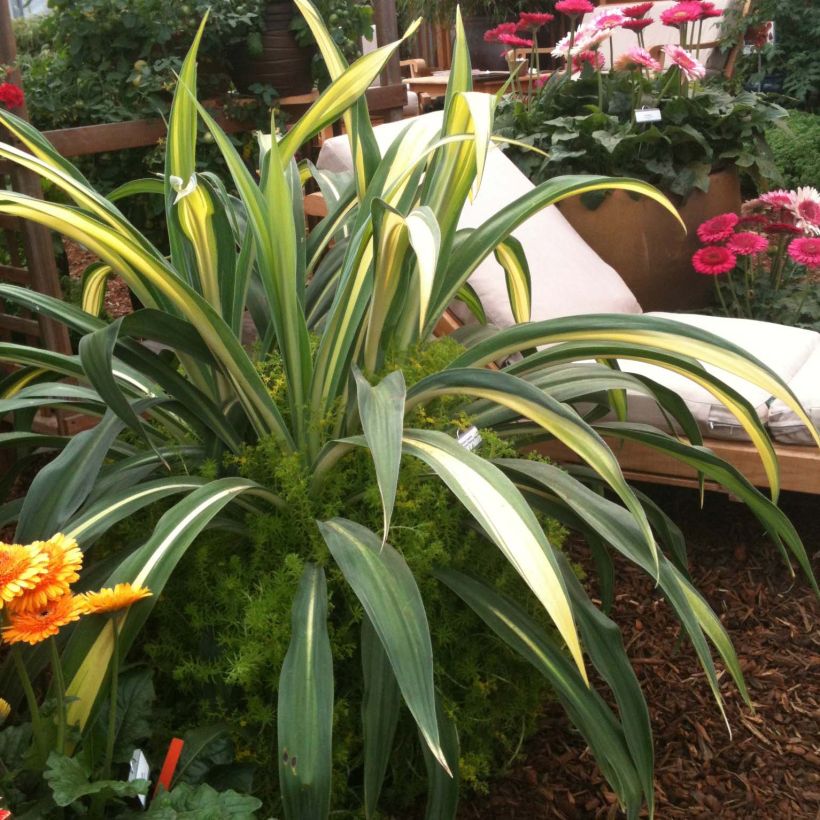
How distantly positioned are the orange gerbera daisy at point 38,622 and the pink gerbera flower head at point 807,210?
92.5 inches

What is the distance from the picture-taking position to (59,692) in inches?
38.3

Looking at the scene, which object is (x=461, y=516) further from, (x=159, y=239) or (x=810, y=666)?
(x=159, y=239)

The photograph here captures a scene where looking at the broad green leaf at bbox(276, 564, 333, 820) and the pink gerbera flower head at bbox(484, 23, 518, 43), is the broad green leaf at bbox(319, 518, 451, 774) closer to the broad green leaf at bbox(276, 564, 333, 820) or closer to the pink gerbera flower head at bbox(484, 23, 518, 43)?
the broad green leaf at bbox(276, 564, 333, 820)

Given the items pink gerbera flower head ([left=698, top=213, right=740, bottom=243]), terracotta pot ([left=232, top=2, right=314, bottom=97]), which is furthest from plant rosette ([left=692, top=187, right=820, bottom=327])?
terracotta pot ([left=232, top=2, right=314, bottom=97])

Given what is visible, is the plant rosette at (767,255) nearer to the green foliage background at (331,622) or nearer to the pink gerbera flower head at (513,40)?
the pink gerbera flower head at (513,40)

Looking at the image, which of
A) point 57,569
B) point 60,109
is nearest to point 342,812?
point 57,569

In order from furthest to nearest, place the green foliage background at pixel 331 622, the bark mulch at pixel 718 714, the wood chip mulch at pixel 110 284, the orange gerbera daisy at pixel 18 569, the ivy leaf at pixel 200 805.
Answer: the wood chip mulch at pixel 110 284, the bark mulch at pixel 718 714, the green foliage background at pixel 331 622, the ivy leaf at pixel 200 805, the orange gerbera daisy at pixel 18 569

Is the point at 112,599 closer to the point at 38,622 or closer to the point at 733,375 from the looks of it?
the point at 38,622

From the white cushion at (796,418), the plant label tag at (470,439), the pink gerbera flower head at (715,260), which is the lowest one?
the white cushion at (796,418)

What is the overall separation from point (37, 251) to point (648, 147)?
1.71 m

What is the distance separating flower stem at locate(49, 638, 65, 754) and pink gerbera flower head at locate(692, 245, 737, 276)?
2.01m

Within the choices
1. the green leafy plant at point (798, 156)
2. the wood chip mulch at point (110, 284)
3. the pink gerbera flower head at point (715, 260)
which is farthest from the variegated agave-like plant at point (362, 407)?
the green leafy plant at point (798, 156)

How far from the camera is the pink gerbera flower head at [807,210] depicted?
2.70 meters

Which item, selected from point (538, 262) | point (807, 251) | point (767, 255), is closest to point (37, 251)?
point (538, 262)
